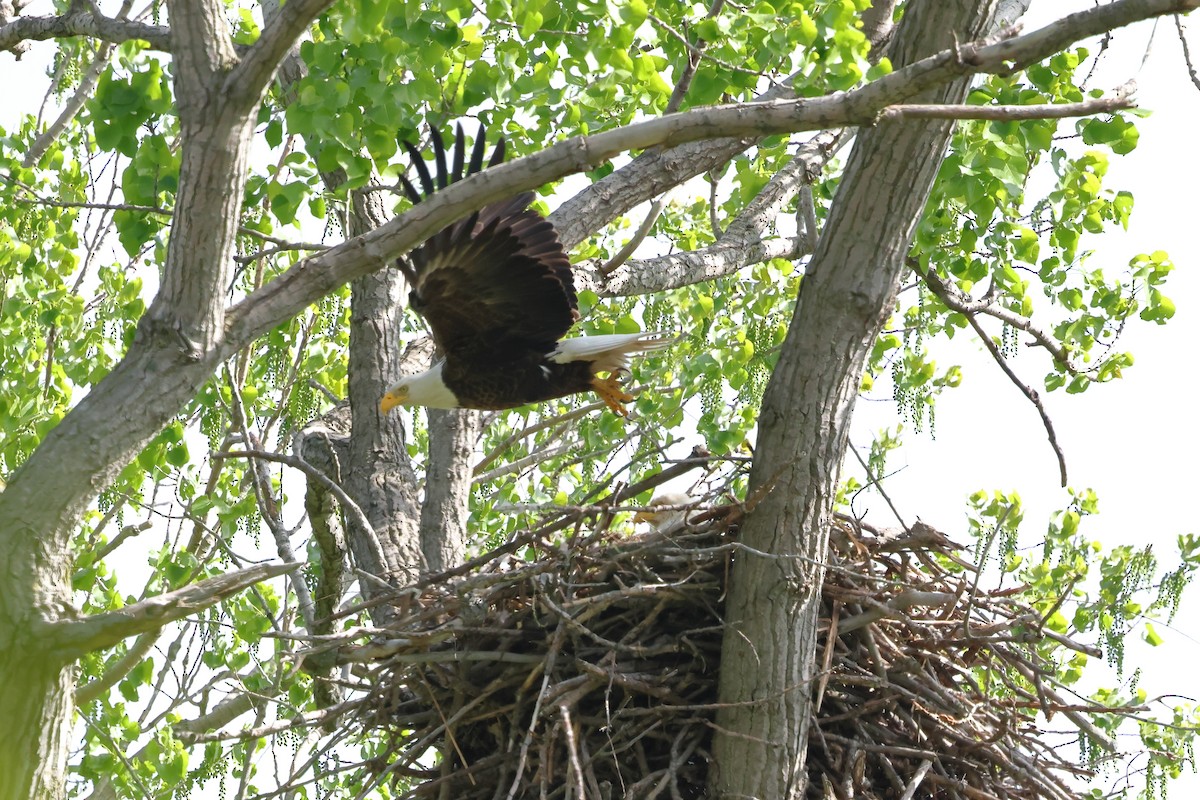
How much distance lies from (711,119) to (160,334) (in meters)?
1.30

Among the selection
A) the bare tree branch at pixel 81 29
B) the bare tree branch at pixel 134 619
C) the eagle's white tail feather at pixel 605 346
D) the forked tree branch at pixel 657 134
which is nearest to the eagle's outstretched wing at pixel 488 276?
the eagle's white tail feather at pixel 605 346

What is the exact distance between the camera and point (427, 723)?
154 inches

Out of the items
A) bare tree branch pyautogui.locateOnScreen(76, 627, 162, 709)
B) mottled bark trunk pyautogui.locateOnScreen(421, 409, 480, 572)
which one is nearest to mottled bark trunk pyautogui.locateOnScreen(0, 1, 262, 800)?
bare tree branch pyautogui.locateOnScreen(76, 627, 162, 709)

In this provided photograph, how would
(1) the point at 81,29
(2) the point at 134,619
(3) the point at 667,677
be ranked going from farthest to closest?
(1) the point at 81,29 < (3) the point at 667,677 < (2) the point at 134,619

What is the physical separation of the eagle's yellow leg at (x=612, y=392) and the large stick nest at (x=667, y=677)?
2.48m

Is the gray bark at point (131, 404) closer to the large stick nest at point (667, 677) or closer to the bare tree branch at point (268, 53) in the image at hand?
the bare tree branch at point (268, 53)

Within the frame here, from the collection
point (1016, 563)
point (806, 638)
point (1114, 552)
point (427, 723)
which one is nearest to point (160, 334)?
point (427, 723)

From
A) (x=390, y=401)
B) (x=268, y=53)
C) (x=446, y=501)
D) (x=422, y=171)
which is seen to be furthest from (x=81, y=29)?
(x=268, y=53)

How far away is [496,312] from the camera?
547cm

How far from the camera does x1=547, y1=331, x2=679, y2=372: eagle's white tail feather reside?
584 cm

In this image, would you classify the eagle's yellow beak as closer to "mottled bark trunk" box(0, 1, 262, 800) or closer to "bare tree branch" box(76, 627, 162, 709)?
"bare tree branch" box(76, 627, 162, 709)

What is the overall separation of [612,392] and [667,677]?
9.60ft

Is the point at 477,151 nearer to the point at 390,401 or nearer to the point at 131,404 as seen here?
the point at 390,401

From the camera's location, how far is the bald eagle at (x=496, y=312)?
197 inches
